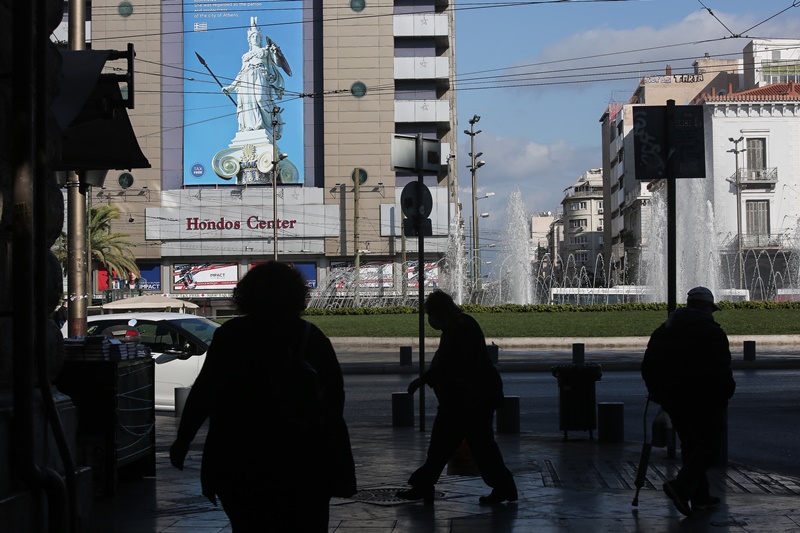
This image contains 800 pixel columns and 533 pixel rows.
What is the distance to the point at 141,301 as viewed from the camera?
43.0m

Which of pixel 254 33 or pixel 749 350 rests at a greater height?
pixel 254 33

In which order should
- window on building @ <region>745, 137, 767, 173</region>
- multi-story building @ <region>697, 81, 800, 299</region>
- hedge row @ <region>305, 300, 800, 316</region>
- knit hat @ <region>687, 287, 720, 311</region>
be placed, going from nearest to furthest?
knit hat @ <region>687, 287, 720, 311</region> < hedge row @ <region>305, 300, 800, 316</region> < multi-story building @ <region>697, 81, 800, 299</region> < window on building @ <region>745, 137, 767, 173</region>

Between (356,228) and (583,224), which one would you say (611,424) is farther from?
(583,224)

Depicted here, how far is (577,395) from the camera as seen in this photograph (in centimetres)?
1195

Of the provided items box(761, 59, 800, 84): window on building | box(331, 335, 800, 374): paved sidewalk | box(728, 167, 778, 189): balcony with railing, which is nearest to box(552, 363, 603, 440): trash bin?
box(331, 335, 800, 374): paved sidewalk

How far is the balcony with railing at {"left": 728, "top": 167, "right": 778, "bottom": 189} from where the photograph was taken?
7571cm

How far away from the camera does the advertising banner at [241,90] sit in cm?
7281

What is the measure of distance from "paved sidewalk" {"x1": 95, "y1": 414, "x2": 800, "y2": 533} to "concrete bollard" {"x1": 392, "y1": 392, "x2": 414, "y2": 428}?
8.45 feet

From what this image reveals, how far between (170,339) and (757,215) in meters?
68.2

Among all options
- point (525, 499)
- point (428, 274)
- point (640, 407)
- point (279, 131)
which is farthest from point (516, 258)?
point (525, 499)

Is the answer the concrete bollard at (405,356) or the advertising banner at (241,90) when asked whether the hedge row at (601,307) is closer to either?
the concrete bollard at (405,356)

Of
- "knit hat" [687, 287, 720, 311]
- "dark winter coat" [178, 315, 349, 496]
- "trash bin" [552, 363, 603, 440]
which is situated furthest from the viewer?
"trash bin" [552, 363, 603, 440]

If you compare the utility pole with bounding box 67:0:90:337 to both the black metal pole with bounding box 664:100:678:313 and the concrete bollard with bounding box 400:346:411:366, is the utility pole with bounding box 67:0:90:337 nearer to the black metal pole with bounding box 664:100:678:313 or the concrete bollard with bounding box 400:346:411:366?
the black metal pole with bounding box 664:100:678:313

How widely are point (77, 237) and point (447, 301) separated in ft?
27.2
